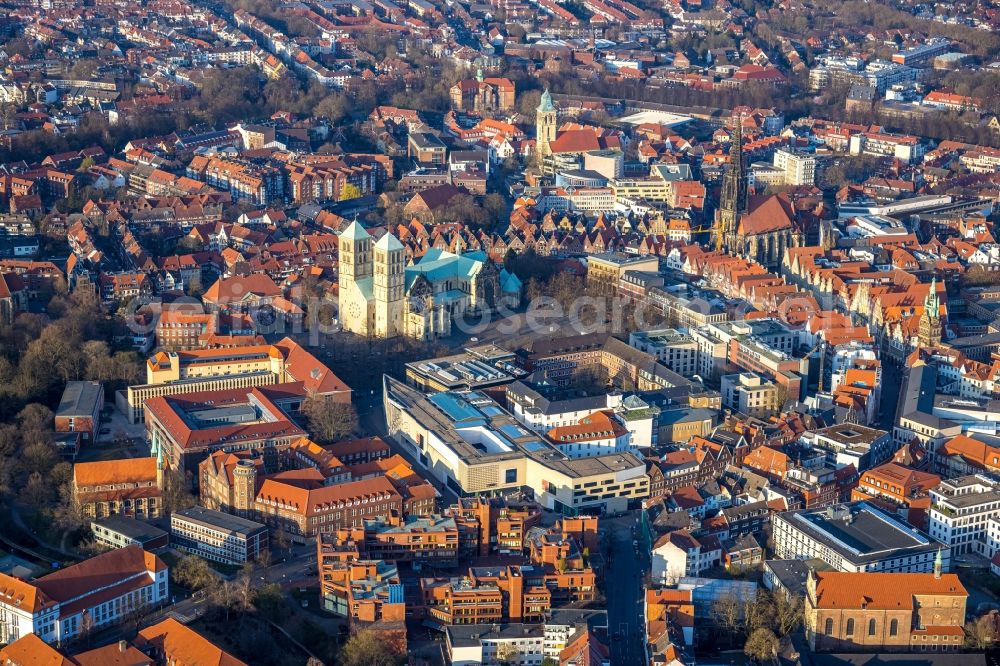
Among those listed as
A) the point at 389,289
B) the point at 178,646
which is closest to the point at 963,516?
the point at 178,646

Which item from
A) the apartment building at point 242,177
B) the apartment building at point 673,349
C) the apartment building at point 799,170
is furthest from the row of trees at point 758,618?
the apartment building at point 799,170

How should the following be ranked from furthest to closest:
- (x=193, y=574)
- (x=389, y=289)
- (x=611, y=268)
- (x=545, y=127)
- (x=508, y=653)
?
1. (x=545, y=127)
2. (x=611, y=268)
3. (x=389, y=289)
4. (x=193, y=574)
5. (x=508, y=653)

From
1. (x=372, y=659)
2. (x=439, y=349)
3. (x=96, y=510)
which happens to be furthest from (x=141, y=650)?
(x=439, y=349)

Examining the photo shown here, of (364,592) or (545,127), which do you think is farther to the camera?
(545,127)

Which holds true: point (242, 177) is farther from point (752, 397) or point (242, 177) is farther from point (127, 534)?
point (127, 534)

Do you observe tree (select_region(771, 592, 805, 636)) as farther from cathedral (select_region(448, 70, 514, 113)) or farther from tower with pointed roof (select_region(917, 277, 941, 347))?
cathedral (select_region(448, 70, 514, 113))

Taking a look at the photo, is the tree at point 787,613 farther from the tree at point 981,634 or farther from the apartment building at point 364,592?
the apartment building at point 364,592

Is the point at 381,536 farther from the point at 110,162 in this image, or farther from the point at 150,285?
the point at 110,162
